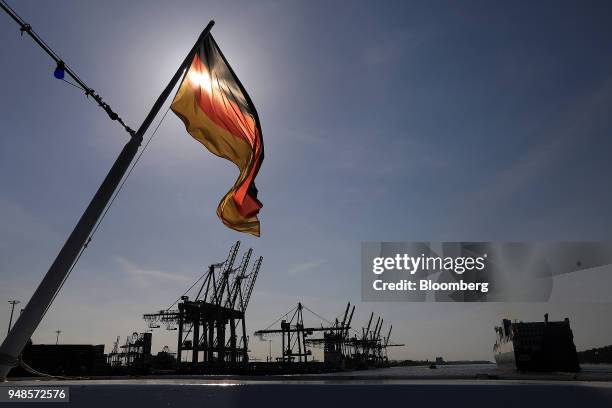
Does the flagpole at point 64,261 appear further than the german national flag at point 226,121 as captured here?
No

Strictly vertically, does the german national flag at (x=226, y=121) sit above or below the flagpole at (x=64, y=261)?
above

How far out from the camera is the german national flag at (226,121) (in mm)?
7621

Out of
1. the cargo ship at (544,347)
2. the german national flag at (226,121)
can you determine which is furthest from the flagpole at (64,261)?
the cargo ship at (544,347)

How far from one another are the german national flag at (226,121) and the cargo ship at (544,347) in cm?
Result: 9183

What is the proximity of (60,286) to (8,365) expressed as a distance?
104cm

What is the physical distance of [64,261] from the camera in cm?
549

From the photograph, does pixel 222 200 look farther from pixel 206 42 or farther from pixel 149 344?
pixel 149 344

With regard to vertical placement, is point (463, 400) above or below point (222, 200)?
below

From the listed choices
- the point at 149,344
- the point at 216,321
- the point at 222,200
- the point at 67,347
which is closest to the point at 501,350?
the point at 216,321

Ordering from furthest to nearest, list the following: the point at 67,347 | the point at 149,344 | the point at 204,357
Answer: the point at 149,344, the point at 204,357, the point at 67,347

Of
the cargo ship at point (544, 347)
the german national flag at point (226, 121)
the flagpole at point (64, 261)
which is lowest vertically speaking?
the cargo ship at point (544, 347)

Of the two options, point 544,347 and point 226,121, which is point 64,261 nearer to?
point 226,121

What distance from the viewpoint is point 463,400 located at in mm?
2594

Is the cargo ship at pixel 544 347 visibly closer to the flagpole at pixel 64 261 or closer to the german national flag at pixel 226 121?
the german national flag at pixel 226 121
